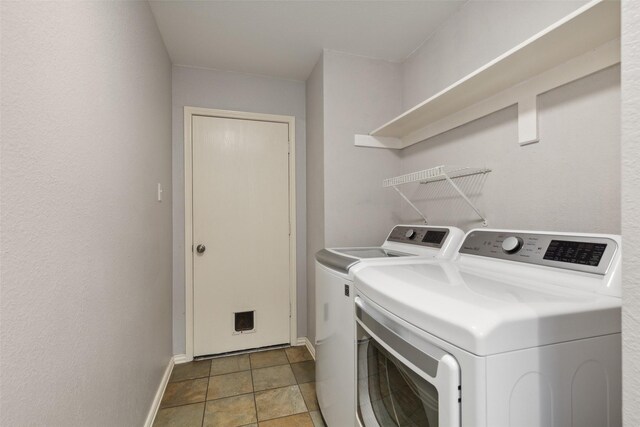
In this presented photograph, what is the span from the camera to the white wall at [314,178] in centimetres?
217

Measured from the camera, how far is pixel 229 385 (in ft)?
6.56

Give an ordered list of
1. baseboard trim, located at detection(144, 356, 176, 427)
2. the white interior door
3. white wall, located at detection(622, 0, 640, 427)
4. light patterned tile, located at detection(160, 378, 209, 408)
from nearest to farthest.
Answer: white wall, located at detection(622, 0, 640, 427), baseboard trim, located at detection(144, 356, 176, 427), light patterned tile, located at detection(160, 378, 209, 408), the white interior door

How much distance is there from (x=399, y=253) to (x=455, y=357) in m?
1.04

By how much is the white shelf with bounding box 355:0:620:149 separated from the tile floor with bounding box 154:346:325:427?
74.5 inches

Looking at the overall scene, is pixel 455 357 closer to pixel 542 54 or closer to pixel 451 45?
pixel 542 54

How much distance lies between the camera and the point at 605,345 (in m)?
0.67

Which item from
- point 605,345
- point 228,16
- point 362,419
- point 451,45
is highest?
point 228,16

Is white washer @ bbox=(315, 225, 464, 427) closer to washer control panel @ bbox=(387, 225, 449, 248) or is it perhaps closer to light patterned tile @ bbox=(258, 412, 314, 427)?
washer control panel @ bbox=(387, 225, 449, 248)

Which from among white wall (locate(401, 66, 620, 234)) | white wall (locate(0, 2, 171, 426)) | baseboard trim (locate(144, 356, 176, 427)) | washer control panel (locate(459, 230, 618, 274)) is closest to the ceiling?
white wall (locate(0, 2, 171, 426))

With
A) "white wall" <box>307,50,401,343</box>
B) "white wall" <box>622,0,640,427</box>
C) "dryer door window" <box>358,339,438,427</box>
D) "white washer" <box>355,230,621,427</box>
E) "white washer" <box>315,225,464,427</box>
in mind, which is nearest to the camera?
"white wall" <box>622,0,640,427</box>

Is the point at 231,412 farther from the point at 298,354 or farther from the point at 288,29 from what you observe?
the point at 288,29

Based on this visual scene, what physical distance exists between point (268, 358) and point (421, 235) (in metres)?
1.64

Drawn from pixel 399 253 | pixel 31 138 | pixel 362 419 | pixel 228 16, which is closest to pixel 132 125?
pixel 31 138

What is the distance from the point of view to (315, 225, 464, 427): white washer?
4.00ft
